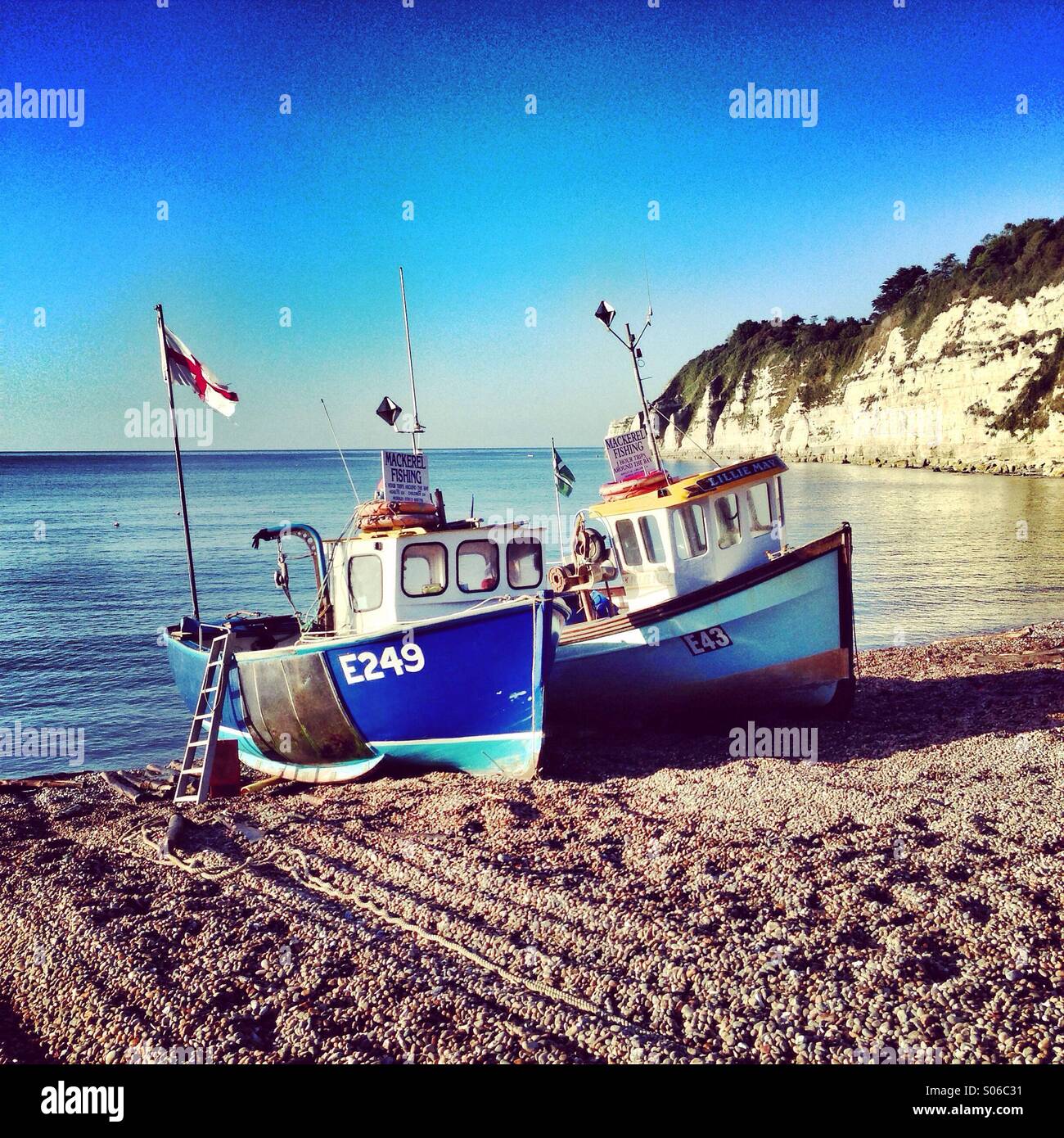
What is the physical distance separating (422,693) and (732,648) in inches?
170

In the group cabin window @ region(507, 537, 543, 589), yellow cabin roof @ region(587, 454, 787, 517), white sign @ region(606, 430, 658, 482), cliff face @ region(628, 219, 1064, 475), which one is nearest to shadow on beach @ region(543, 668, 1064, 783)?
cabin window @ region(507, 537, 543, 589)

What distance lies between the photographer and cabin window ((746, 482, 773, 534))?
41.0ft

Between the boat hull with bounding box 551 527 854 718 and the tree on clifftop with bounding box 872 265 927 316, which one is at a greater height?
the tree on clifftop with bounding box 872 265 927 316

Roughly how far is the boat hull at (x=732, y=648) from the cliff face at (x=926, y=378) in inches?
1154

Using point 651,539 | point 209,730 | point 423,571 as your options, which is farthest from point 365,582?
point 651,539

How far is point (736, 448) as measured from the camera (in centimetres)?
10831

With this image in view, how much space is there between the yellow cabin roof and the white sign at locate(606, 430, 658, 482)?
95 cm

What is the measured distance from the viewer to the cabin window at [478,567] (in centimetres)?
1257

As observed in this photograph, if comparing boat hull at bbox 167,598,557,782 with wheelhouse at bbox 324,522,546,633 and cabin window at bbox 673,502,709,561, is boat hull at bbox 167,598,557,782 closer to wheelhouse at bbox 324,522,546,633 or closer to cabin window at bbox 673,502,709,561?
wheelhouse at bbox 324,522,546,633

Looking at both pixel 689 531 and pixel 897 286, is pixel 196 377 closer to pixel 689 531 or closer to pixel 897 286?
pixel 689 531

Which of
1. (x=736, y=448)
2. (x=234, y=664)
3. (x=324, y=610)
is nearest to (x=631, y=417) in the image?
(x=324, y=610)

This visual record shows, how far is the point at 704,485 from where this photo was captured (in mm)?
12141

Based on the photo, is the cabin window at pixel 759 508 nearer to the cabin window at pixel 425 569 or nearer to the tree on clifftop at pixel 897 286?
the cabin window at pixel 425 569

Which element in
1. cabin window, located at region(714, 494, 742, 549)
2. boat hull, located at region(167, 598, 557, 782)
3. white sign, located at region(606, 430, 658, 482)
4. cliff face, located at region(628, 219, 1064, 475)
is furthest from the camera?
cliff face, located at region(628, 219, 1064, 475)
